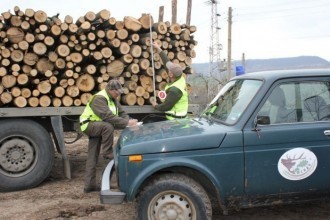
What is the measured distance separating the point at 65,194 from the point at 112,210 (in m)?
1.16

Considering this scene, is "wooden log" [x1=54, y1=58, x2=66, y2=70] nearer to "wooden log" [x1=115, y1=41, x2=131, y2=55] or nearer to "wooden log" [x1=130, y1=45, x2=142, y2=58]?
"wooden log" [x1=115, y1=41, x2=131, y2=55]

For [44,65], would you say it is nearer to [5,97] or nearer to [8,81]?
[8,81]

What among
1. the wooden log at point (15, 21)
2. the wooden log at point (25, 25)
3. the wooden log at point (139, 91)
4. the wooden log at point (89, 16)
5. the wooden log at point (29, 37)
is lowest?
the wooden log at point (139, 91)

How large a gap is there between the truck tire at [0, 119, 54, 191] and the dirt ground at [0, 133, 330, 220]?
0.18 metres

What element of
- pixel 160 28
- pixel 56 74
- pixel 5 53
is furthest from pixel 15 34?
pixel 160 28

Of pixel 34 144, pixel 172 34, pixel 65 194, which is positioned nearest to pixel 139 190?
pixel 65 194

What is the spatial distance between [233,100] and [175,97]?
1762 mm

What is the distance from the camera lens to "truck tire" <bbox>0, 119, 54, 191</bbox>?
6.43 meters

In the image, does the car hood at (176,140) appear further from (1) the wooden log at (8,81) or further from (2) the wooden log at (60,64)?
(1) the wooden log at (8,81)

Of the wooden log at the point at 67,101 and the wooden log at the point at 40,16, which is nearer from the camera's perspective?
the wooden log at the point at 40,16

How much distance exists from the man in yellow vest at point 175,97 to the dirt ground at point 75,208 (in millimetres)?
1692

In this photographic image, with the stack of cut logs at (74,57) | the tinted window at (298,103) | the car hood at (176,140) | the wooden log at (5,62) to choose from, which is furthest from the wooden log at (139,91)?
the tinted window at (298,103)

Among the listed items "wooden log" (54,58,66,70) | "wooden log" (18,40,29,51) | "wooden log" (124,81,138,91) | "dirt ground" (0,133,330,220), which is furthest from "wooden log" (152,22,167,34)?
"dirt ground" (0,133,330,220)

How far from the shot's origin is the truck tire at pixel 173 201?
430cm
